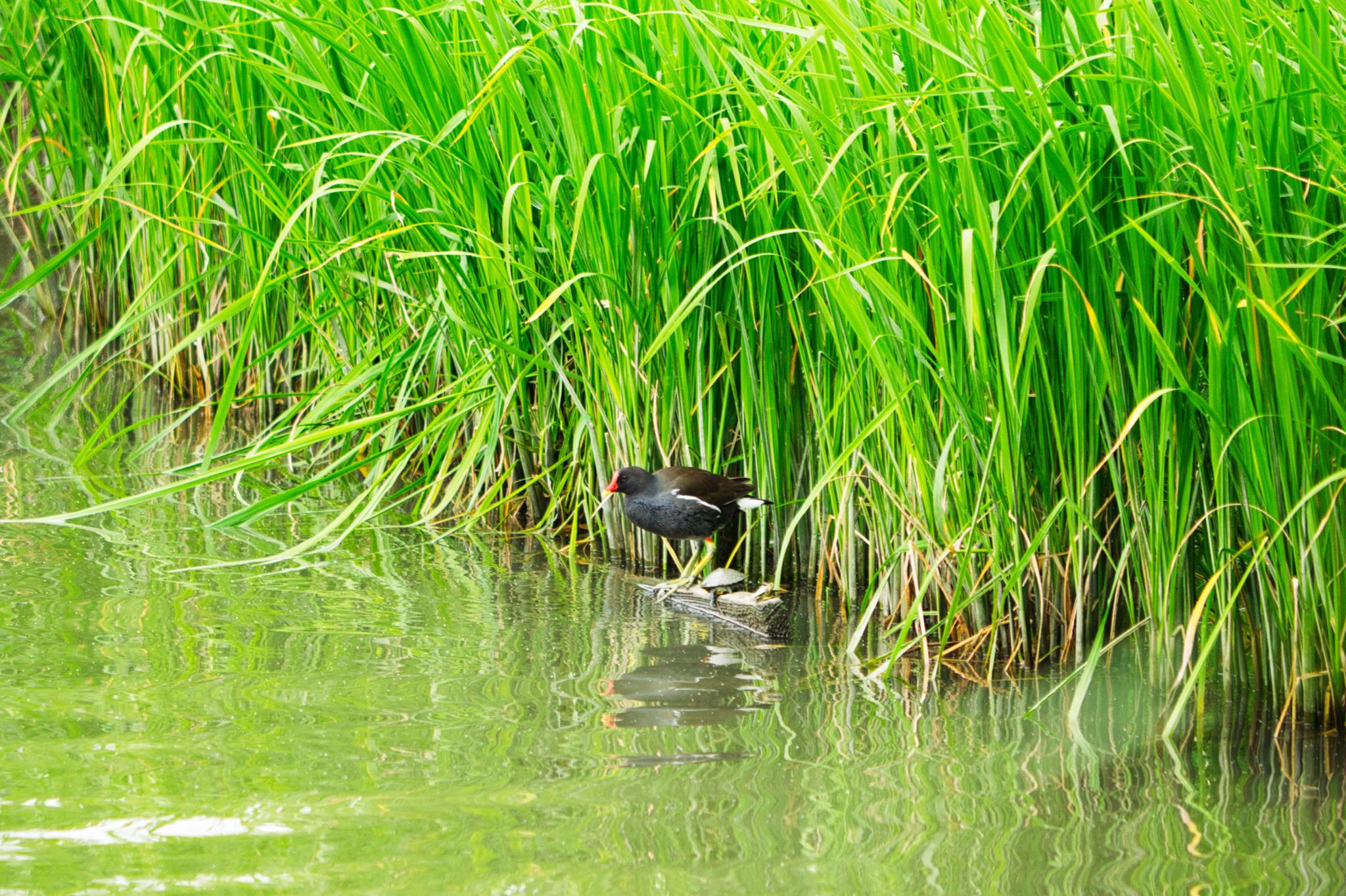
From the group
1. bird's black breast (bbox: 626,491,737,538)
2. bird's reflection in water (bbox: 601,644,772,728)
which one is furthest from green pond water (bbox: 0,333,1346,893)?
bird's black breast (bbox: 626,491,737,538)

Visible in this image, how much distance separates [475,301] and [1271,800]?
5.91 ft

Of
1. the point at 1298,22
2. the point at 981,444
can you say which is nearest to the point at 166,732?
the point at 981,444

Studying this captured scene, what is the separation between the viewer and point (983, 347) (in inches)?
84.9

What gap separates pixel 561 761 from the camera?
201 centimetres

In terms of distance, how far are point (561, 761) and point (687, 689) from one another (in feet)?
1.35

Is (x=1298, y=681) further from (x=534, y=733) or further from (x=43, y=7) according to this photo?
(x=43, y=7)

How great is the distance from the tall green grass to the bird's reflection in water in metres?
0.29

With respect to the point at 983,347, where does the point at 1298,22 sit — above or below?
above

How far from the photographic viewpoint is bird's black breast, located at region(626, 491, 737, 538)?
2.75m

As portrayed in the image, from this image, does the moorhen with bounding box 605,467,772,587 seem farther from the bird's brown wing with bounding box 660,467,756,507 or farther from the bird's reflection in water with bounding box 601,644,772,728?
the bird's reflection in water with bounding box 601,644,772,728

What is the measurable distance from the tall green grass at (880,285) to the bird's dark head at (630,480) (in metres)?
0.16

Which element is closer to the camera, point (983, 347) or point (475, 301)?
point (983, 347)

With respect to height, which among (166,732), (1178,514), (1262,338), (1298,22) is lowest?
(166,732)

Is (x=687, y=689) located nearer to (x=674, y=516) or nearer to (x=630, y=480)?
(x=674, y=516)
